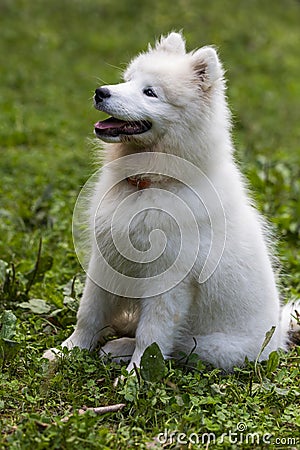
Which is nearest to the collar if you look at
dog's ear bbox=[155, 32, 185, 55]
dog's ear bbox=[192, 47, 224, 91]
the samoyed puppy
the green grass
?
the samoyed puppy

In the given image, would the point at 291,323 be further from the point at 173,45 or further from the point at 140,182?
the point at 173,45

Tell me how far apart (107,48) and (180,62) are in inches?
294

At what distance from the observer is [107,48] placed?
1103cm

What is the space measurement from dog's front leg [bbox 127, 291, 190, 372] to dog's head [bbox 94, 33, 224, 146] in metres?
0.77

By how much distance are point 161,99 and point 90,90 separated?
598 centimetres

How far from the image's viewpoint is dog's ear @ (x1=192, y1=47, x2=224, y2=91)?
12.2 ft

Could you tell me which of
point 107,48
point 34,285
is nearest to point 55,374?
point 34,285

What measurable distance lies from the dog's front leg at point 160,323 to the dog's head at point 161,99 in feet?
2.51

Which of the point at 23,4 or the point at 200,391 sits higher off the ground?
the point at 23,4

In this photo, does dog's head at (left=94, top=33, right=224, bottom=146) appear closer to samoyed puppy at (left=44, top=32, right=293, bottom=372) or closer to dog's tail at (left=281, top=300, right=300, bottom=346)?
samoyed puppy at (left=44, top=32, right=293, bottom=372)

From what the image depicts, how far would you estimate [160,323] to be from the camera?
3.69 m

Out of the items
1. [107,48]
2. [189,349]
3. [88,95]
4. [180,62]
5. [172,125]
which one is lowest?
[189,349]

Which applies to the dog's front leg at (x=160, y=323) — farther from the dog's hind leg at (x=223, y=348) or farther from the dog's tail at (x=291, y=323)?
the dog's tail at (x=291, y=323)

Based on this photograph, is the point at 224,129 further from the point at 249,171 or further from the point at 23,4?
Result: the point at 23,4
